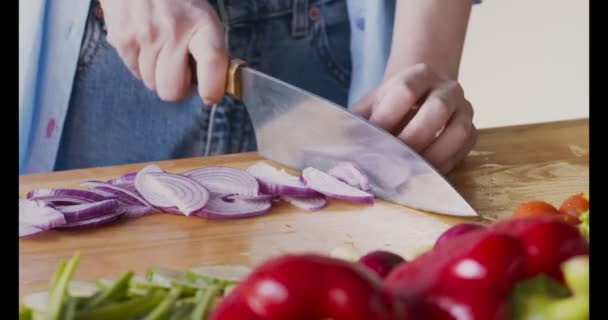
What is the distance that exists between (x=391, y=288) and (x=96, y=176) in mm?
879

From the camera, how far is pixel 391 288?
0.58 metres

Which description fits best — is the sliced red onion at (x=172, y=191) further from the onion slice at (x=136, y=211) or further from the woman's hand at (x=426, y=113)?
the woman's hand at (x=426, y=113)

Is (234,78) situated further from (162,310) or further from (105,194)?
(162,310)

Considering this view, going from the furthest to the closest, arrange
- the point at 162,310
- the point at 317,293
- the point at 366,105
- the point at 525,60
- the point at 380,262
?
the point at 525,60 → the point at 366,105 → the point at 380,262 → the point at 162,310 → the point at 317,293

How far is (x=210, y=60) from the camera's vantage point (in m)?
1.32

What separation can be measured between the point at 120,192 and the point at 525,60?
2.50m

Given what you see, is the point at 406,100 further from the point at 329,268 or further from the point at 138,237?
the point at 329,268

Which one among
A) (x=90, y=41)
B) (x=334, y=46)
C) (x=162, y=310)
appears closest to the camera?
(x=162, y=310)

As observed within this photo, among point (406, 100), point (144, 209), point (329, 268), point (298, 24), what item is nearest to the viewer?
point (329, 268)

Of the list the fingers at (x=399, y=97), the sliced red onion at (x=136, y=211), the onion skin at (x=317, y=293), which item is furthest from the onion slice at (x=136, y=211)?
the onion skin at (x=317, y=293)

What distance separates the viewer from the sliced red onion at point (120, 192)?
125 cm

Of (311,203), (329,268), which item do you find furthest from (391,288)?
(311,203)

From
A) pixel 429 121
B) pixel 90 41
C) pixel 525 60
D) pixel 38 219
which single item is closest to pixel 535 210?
pixel 429 121

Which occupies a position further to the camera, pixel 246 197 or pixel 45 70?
pixel 45 70
